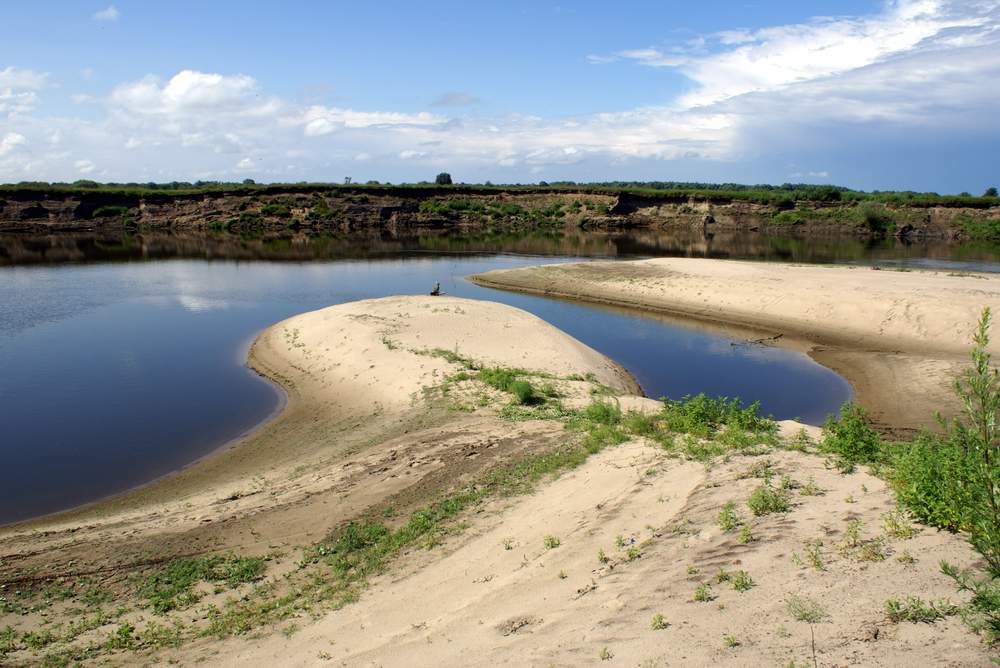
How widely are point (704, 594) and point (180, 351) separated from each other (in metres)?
22.2

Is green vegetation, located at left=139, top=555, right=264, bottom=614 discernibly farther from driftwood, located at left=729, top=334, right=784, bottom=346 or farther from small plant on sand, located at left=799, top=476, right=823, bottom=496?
driftwood, located at left=729, top=334, right=784, bottom=346

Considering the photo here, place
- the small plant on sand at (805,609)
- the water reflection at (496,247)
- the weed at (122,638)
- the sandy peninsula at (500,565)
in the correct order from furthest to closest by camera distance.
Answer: the water reflection at (496,247)
the weed at (122,638)
the sandy peninsula at (500,565)
the small plant on sand at (805,609)

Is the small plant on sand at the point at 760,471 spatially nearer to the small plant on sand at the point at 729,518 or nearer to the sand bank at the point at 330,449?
the small plant on sand at the point at 729,518

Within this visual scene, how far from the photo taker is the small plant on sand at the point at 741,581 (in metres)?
6.66

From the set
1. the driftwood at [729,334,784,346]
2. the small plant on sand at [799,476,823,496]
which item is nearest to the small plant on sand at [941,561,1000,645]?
the small plant on sand at [799,476,823,496]

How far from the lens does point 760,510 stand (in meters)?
8.23

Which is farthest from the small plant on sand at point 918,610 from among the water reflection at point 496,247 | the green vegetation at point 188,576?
A: the water reflection at point 496,247

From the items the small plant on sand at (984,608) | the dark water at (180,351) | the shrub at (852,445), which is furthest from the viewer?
Result: the dark water at (180,351)

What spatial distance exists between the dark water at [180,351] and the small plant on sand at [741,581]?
11820 mm

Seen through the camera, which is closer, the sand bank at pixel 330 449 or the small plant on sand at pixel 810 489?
the small plant on sand at pixel 810 489

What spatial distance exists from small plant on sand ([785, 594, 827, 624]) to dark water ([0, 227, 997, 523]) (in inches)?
489

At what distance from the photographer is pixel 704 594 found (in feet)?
21.6

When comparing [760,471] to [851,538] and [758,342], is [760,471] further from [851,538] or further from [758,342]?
[758,342]

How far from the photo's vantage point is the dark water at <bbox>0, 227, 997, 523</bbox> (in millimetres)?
15508
